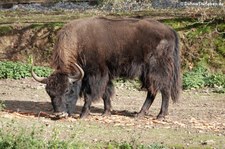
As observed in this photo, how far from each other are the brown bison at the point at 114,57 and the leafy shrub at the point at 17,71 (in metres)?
5.14

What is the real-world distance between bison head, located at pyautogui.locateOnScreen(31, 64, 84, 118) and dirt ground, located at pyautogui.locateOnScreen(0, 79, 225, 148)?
0.27 m

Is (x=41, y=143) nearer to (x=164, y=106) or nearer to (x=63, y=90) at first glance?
(x=63, y=90)

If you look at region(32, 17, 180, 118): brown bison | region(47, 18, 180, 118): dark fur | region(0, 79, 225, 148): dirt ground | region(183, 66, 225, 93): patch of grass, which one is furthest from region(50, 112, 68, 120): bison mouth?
region(183, 66, 225, 93): patch of grass

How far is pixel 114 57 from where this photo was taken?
500 inches

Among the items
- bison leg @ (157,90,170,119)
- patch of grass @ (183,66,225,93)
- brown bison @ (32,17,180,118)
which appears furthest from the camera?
patch of grass @ (183,66,225,93)

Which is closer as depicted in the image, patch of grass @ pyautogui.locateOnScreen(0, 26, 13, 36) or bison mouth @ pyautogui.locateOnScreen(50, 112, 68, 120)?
bison mouth @ pyautogui.locateOnScreen(50, 112, 68, 120)

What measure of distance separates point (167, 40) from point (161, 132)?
2.55 metres

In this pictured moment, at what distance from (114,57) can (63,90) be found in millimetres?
1274

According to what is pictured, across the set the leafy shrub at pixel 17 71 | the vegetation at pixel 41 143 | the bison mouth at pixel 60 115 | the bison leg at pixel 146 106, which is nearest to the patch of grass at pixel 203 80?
the leafy shrub at pixel 17 71

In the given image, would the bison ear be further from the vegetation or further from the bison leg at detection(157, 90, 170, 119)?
the vegetation

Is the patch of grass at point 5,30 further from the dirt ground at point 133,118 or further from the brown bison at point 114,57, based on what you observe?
the brown bison at point 114,57

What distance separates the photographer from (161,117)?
12648 mm

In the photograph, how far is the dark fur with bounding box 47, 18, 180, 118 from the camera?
41.2ft

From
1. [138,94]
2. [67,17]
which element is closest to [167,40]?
[138,94]
